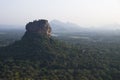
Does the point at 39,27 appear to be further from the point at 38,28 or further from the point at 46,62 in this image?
the point at 46,62

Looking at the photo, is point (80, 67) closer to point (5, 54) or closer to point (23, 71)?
point (23, 71)

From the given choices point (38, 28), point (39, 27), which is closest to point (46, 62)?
point (39, 27)

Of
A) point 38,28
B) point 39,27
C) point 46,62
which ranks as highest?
point 39,27

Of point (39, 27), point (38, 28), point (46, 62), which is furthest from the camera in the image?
point (38, 28)

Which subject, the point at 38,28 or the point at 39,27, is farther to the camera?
the point at 38,28

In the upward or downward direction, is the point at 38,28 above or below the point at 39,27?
below

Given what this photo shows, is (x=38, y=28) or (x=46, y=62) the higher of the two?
(x=38, y=28)

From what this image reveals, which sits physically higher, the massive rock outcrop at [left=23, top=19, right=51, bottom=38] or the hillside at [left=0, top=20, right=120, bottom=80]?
the massive rock outcrop at [left=23, top=19, right=51, bottom=38]

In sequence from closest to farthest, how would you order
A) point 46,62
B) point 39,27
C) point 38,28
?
1. point 46,62
2. point 39,27
3. point 38,28

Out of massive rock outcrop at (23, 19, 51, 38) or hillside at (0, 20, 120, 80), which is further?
massive rock outcrop at (23, 19, 51, 38)
